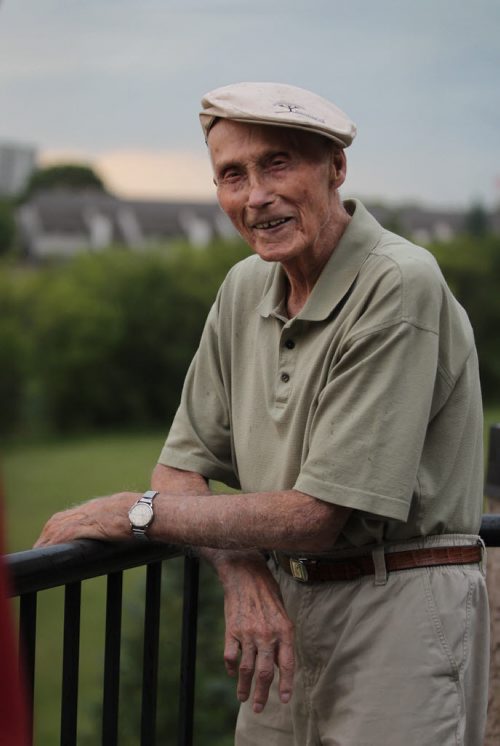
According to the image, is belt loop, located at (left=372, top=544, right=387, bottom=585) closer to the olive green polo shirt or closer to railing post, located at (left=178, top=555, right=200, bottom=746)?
the olive green polo shirt

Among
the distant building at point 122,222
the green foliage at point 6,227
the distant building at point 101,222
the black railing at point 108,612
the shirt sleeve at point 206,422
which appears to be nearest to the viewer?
the black railing at point 108,612

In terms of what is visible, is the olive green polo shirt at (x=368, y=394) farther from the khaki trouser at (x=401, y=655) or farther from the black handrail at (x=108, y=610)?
the black handrail at (x=108, y=610)

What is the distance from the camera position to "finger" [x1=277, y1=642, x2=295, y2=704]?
194 cm

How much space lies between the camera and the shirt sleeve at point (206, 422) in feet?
7.30

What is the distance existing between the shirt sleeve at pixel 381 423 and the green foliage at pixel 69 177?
68802 mm

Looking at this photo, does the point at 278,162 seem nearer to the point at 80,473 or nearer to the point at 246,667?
the point at 246,667

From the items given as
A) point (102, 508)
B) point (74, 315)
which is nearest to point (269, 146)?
point (102, 508)

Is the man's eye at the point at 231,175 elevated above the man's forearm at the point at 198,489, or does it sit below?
above

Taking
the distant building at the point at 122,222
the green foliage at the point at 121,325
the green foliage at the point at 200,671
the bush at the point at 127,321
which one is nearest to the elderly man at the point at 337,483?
the green foliage at the point at 200,671

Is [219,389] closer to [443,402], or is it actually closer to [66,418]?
[443,402]

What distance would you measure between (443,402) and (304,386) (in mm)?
229

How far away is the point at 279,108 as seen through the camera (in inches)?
76.4

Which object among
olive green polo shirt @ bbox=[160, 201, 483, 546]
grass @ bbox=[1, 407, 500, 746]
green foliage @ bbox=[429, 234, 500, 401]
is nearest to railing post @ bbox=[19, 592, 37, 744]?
olive green polo shirt @ bbox=[160, 201, 483, 546]

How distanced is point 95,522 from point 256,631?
1.06 feet
